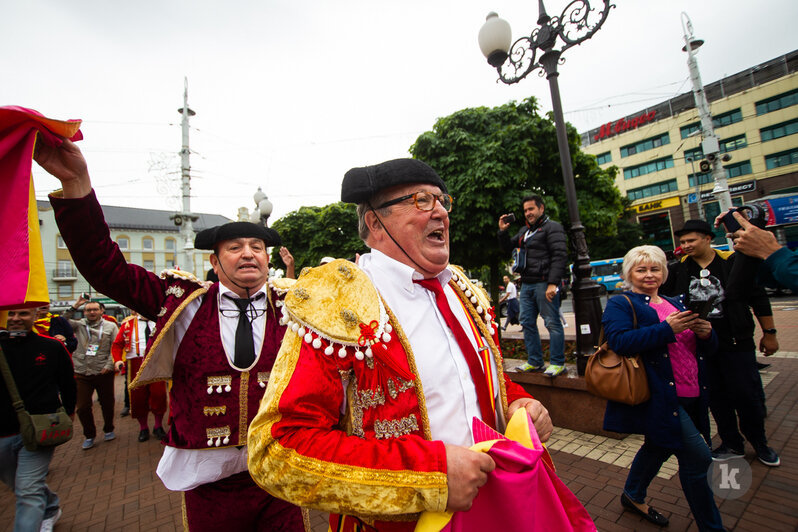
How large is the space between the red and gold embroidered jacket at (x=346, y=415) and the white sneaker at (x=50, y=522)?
4.14 meters

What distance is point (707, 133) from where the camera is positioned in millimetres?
11250

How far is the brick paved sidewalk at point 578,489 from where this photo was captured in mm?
2895

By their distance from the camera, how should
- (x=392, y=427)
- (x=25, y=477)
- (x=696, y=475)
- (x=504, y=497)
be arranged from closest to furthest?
(x=504, y=497) < (x=392, y=427) < (x=696, y=475) < (x=25, y=477)

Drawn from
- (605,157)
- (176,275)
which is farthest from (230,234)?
(605,157)

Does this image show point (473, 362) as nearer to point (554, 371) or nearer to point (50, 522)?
point (554, 371)

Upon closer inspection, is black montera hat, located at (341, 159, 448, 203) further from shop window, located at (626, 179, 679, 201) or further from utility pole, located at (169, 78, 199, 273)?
shop window, located at (626, 179, 679, 201)

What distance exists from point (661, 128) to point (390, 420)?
156 feet

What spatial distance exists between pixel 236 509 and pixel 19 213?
179cm

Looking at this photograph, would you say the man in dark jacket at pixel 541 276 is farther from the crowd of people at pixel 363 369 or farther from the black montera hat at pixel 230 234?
the black montera hat at pixel 230 234

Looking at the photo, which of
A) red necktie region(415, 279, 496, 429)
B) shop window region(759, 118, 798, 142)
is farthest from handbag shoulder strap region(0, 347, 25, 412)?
shop window region(759, 118, 798, 142)

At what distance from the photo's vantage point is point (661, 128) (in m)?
37.9

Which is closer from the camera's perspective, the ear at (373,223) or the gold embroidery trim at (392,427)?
the gold embroidery trim at (392,427)

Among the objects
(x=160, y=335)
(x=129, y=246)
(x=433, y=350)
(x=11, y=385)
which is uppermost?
(x=129, y=246)

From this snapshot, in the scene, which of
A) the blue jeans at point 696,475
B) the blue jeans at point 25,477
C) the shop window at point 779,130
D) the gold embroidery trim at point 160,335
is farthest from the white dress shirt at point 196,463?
the shop window at point 779,130
